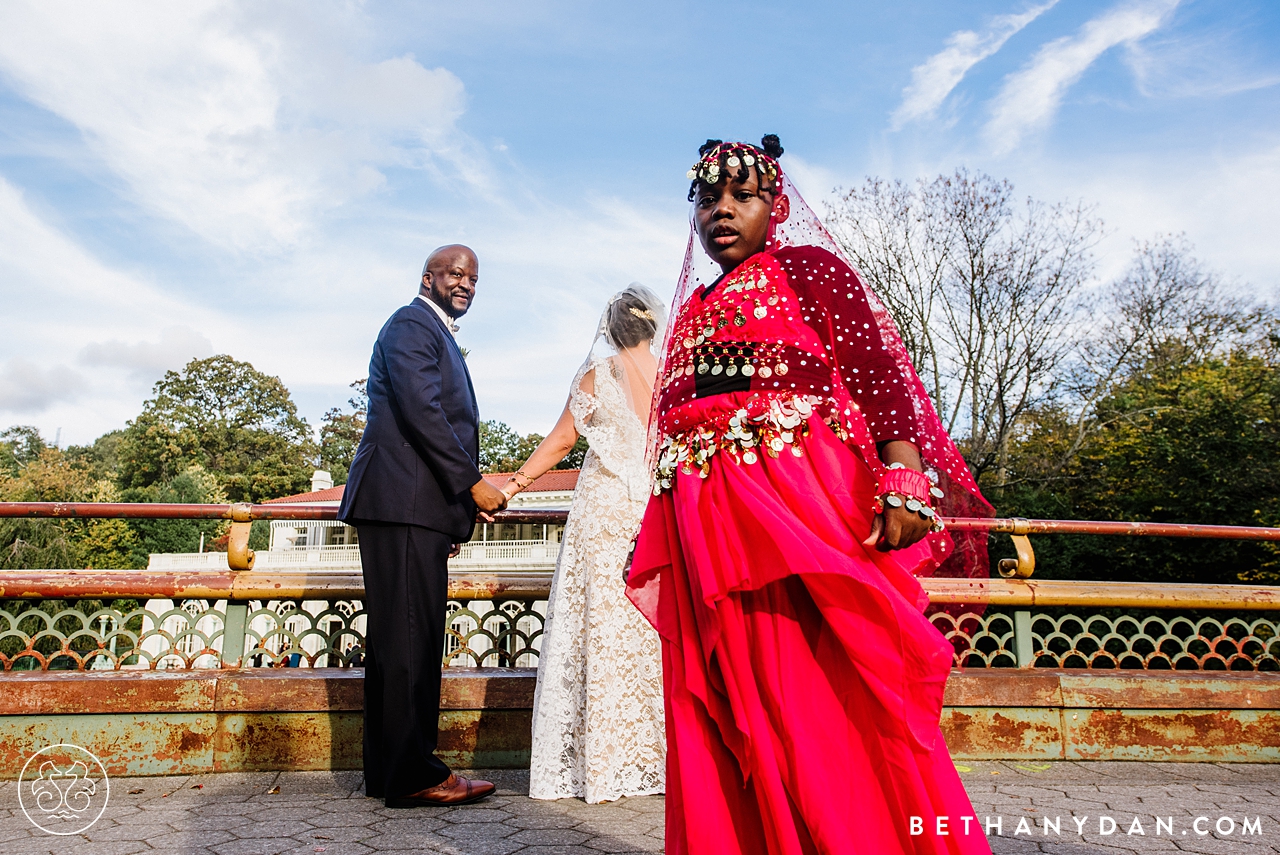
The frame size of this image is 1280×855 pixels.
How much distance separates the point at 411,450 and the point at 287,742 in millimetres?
1473

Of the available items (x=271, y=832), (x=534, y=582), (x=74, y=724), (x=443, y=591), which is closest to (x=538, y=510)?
(x=534, y=582)

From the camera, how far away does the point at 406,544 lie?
308 centimetres

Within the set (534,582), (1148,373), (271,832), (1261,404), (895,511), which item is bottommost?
(271,832)

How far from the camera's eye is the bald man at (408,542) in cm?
298

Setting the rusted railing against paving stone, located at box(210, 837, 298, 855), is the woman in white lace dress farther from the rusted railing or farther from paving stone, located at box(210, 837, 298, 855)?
paving stone, located at box(210, 837, 298, 855)

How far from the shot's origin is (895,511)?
166 centimetres

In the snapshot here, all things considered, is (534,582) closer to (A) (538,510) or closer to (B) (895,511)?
(A) (538,510)

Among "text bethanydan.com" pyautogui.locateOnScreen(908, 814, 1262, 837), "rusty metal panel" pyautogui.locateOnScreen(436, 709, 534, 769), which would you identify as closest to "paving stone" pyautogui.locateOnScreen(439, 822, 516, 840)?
"rusty metal panel" pyautogui.locateOnScreen(436, 709, 534, 769)

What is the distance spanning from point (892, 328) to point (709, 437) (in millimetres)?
598

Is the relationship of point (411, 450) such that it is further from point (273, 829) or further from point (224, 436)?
point (224, 436)

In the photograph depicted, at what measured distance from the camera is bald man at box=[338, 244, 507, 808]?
298cm

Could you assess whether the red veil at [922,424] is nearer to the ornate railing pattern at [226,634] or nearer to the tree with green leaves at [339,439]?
the ornate railing pattern at [226,634]

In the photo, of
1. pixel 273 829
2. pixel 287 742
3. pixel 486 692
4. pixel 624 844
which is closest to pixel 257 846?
pixel 273 829

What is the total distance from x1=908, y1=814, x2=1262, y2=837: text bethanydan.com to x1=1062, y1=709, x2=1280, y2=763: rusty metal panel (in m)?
0.94
